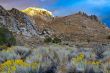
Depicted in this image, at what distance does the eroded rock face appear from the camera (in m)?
87.8

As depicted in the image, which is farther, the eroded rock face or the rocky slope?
the rocky slope

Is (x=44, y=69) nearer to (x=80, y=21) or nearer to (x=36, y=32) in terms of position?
(x=36, y=32)

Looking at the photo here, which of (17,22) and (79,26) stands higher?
(17,22)

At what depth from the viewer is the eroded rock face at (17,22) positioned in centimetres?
8775

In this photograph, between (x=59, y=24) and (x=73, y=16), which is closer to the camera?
(x=59, y=24)

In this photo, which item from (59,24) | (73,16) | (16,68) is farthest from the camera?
(73,16)

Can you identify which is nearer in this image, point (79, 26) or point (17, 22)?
point (17, 22)

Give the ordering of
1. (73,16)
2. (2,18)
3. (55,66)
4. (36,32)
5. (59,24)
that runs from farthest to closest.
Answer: (73,16)
(59,24)
(36,32)
(2,18)
(55,66)

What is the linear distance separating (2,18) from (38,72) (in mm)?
76125

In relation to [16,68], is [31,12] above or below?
above

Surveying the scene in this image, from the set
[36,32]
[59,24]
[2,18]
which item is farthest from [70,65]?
[59,24]

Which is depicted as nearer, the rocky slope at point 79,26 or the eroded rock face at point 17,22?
the eroded rock face at point 17,22

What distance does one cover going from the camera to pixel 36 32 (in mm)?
97938

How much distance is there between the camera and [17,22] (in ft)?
307
